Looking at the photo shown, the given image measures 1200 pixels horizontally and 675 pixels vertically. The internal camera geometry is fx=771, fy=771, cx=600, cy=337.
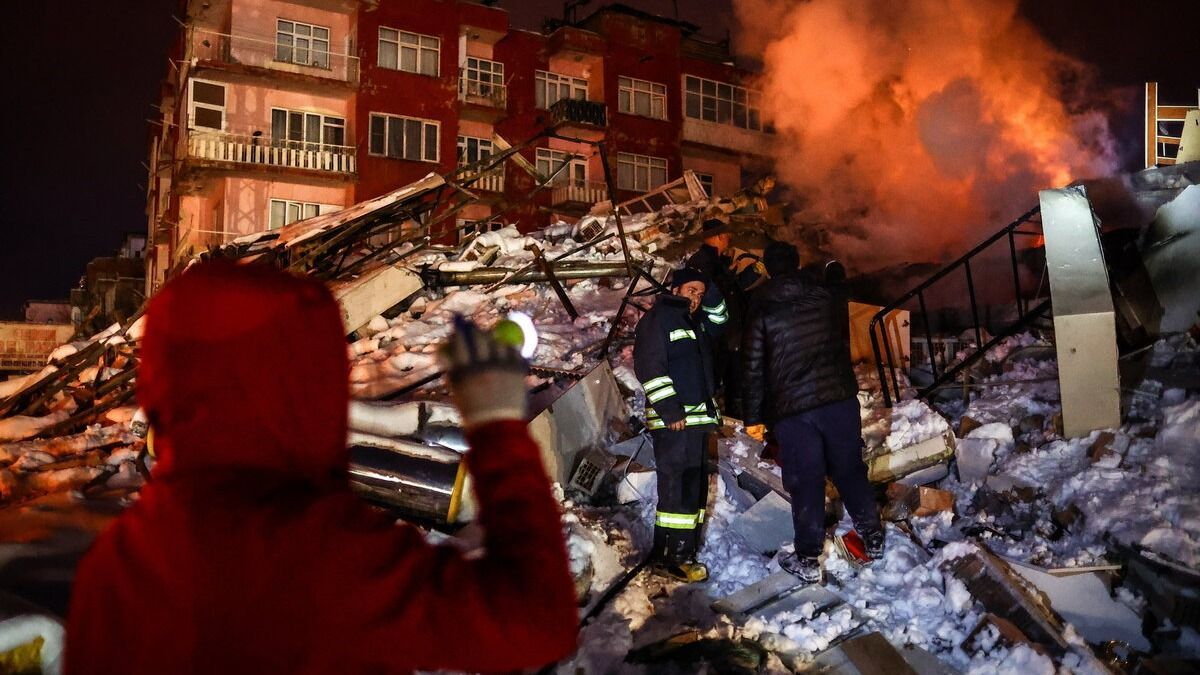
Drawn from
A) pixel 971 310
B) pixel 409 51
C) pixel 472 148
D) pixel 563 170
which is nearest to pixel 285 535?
pixel 971 310

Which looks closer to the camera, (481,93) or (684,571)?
(684,571)

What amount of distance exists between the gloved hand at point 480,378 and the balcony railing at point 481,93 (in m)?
28.7

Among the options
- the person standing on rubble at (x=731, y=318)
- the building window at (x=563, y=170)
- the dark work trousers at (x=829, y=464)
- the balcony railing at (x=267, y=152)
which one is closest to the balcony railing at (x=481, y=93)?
the building window at (x=563, y=170)

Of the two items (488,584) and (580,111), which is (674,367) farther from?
(580,111)

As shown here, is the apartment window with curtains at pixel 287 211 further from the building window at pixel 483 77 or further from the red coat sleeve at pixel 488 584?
the red coat sleeve at pixel 488 584

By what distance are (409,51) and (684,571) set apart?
26220mm

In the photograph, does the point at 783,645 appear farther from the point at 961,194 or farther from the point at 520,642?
the point at 961,194

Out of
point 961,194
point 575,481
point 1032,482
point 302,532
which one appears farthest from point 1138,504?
point 961,194

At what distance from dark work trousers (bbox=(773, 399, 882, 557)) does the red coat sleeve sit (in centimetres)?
397

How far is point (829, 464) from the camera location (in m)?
5.14

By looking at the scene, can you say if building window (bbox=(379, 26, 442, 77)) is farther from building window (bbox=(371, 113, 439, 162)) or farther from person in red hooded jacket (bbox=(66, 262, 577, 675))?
person in red hooded jacket (bbox=(66, 262, 577, 675))

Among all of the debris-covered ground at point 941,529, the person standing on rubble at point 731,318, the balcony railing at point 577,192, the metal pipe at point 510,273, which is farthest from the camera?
the balcony railing at point 577,192

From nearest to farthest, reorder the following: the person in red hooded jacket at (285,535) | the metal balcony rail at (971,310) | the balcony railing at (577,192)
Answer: the person in red hooded jacket at (285,535)
the metal balcony rail at (971,310)
the balcony railing at (577,192)

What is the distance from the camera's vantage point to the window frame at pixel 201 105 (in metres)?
23.7
